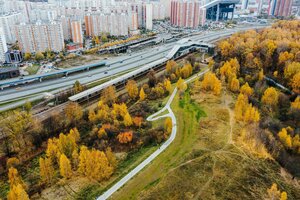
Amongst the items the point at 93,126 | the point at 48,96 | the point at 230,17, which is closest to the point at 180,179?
the point at 93,126

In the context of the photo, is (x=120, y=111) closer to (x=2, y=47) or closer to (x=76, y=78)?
(x=76, y=78)

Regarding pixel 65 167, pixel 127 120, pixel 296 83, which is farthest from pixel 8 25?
pixel 296 83

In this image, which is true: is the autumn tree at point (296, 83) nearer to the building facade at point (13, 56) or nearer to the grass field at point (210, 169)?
the grass field at point (210, 169)

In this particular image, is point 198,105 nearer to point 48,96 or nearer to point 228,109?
point 228,109

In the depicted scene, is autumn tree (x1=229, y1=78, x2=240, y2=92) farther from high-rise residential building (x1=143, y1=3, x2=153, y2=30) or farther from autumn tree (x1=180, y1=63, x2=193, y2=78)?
high-rise residential building (x1=143, y1=3, x2=153, y2=30)

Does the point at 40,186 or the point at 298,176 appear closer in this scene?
the point at 40,186

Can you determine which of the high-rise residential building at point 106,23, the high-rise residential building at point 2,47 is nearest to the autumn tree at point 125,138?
the high-rise residential building at point 2,47
